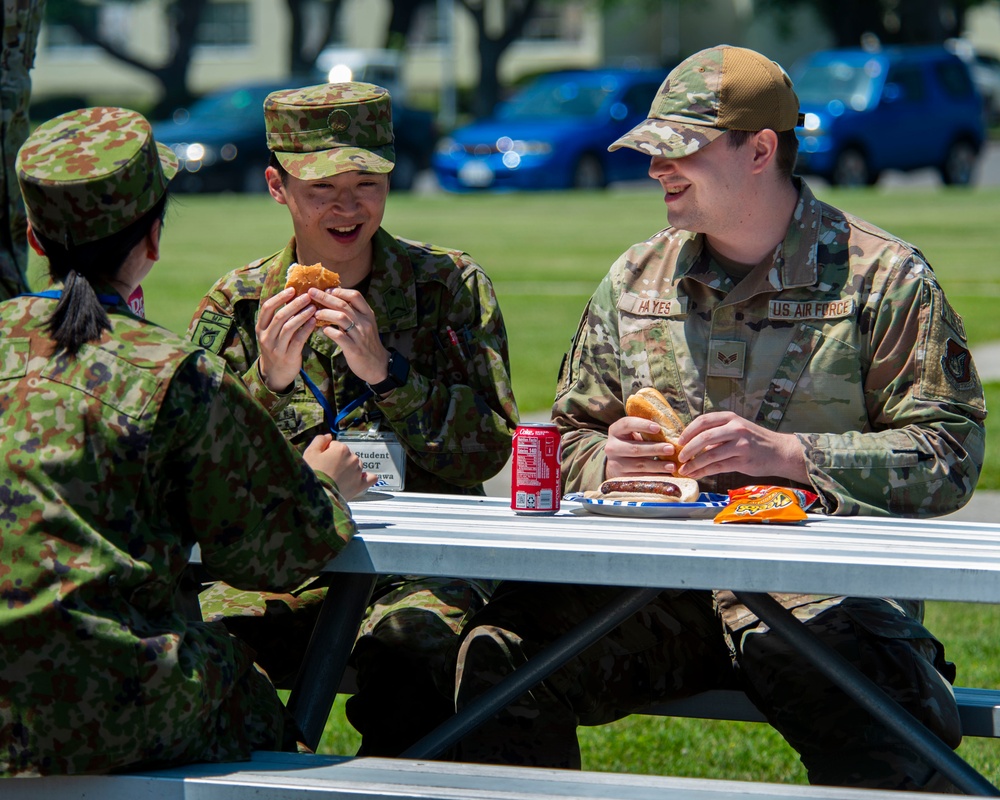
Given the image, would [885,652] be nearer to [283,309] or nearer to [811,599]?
[811,599]

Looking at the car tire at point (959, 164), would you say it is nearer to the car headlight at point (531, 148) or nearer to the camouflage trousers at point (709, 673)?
the car headlight at point (531, 148)

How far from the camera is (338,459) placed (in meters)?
3.31

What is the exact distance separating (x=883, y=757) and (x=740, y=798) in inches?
20.3

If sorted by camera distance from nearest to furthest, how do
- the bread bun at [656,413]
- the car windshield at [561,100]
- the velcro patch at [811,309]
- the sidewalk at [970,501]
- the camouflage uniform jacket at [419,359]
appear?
the bread bun at [656,413], the velcro patch at [811,309], the camouflage uniform jacket at [419,359], the sidewalk at [970,501], the car windshield at [561,100]

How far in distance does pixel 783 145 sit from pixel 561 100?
24.7 metres

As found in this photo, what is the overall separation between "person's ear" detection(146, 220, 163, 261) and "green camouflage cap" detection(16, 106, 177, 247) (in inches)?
2.2

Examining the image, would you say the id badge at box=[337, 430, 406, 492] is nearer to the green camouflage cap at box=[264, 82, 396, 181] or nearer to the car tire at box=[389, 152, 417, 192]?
the green camouflage cap at box=[264, 82, 396, 181]

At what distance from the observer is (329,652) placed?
10.8 feet

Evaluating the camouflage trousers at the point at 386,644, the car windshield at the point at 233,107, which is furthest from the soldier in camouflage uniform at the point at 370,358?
the car windshield at the point at 233,107

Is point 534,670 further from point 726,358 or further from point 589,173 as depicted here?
point 589,173

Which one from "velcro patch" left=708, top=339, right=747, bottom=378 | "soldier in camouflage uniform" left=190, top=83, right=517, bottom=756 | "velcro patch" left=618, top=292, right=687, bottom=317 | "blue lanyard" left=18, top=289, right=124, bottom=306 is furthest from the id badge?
"blue lanyard" left=18, top=289, right=124, bottom=306

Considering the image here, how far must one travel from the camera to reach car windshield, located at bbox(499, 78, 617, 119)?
27.4m

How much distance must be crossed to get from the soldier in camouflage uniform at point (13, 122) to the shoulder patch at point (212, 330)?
79 centimetres

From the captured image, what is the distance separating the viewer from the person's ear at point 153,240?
9.20 feet
